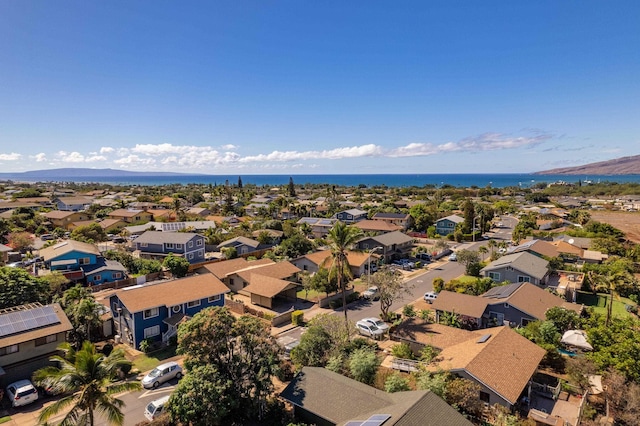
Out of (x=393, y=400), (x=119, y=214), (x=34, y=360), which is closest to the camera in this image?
(x=393, y=400)

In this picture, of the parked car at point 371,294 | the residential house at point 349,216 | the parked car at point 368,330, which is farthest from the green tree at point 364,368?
the residential house at point 349,216

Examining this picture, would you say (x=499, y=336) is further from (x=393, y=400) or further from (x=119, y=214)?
(x=119, y=214)

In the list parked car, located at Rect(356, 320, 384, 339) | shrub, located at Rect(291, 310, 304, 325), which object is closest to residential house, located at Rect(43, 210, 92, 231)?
shrub, located at Rect(291, 310, 304, 325)

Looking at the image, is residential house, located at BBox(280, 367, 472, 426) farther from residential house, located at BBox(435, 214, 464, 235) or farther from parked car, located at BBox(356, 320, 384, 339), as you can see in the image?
residential house, located at BBox(435, 214, 464, 235)

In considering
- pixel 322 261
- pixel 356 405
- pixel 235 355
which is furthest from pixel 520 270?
pixel 235 355

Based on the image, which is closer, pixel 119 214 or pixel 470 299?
pixel 470 299

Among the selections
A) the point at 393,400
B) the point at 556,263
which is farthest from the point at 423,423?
the point at 556,263

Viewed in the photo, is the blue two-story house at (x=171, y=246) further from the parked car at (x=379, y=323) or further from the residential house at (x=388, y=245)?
the parked car at (x=379, y=323)
